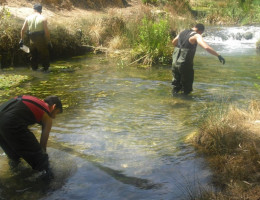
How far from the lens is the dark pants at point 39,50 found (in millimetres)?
10172

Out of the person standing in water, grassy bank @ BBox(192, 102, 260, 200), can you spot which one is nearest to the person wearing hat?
the person standing in water

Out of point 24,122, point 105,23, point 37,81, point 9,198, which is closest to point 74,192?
point 9,198

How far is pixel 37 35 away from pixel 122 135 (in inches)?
218

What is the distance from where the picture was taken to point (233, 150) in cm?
469

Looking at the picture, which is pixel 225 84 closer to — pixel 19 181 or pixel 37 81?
pixel 37 81

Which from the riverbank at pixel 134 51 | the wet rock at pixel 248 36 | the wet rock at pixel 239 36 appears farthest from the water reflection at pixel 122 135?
the wet rock at pixel 248 36

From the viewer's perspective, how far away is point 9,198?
3854mm

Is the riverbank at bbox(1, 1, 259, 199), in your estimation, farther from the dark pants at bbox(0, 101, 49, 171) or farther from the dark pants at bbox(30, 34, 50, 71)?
the dark pants at bbox(0, 101, 49, 171)

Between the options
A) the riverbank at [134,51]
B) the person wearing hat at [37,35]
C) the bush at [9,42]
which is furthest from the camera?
the bush at [9,42]

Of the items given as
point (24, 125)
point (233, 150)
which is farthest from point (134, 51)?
point (24, 125)

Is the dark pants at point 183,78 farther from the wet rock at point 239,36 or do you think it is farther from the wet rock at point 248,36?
the wet rock at point 248,36

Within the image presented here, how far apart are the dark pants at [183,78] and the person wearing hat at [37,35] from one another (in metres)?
4.21

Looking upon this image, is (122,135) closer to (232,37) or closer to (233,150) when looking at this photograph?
(233,150)

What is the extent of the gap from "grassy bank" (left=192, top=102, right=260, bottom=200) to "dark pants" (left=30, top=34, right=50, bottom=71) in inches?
250
